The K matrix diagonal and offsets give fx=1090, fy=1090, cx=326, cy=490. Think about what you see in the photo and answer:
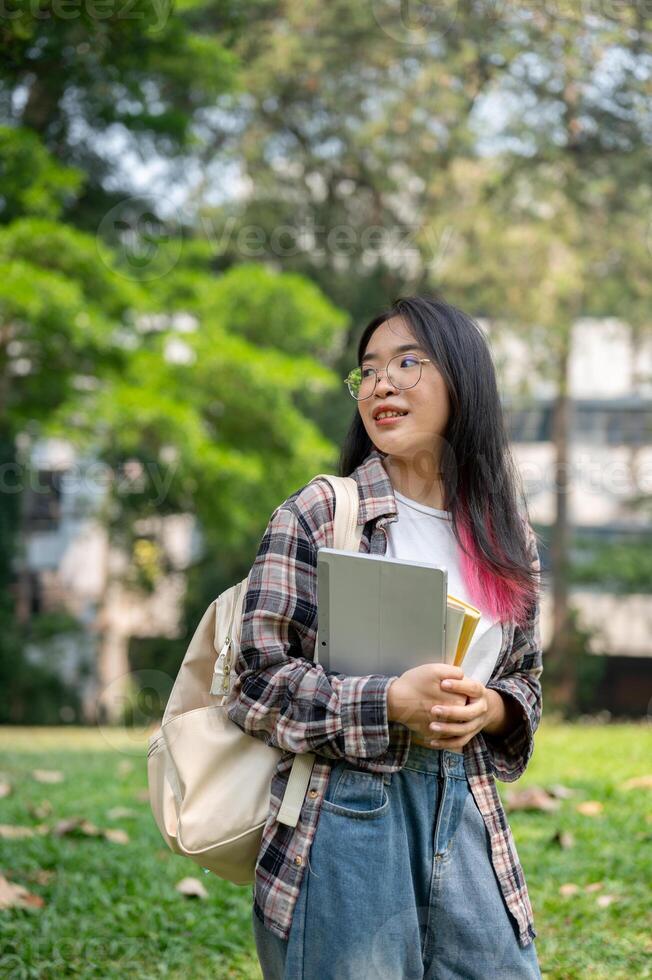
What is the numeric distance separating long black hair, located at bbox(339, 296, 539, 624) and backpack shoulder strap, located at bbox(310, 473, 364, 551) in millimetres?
165

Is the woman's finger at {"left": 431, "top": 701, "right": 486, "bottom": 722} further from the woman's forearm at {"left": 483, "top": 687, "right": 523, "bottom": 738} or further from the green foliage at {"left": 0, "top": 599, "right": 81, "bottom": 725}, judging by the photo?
the green foliage at {"left": 0, "top": 599, "right": 81, "bottom": 725}

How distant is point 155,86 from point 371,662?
33.3ft

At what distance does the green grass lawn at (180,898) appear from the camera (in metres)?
2.50

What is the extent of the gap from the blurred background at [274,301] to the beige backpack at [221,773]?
10.1 feet

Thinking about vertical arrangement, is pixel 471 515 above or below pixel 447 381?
below

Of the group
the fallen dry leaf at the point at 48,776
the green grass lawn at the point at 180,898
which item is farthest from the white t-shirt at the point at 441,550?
Answer: the fallen dry leaf at the point at 48,776

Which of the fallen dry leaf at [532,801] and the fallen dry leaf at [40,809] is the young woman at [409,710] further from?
the fallen dry leaf at [40,809]

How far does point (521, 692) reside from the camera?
157 centimetres

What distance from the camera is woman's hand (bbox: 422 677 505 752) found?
1360 millimetres

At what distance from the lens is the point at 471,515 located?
1.61 m

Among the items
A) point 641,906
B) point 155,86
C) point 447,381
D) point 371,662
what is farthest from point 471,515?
point 155,86

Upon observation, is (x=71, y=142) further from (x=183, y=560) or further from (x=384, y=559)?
(x=384, y=559)

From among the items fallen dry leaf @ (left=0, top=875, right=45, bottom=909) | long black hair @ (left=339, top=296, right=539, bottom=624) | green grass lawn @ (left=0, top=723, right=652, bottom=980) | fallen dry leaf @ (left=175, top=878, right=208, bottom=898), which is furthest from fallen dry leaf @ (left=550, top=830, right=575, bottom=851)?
long black hair @ (left=339, top=296, right=539, bottom=624)

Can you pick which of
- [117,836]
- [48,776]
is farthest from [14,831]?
[48,776]
